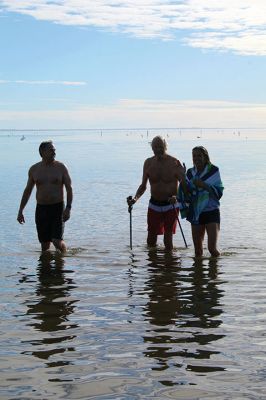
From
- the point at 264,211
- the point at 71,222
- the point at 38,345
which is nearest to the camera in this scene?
the point at 38,345

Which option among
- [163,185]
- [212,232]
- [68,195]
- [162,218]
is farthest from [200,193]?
[68,195]

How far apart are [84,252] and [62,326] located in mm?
5572

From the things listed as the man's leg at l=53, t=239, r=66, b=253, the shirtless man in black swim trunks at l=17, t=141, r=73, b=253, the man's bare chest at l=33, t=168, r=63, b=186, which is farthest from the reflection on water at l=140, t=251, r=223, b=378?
the man's bare chest at l=33, t=168, r=63, b=186

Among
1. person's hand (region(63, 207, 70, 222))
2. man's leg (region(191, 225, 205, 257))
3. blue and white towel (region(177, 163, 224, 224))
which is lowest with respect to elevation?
man's leg (region(191, 225, 205, 257))

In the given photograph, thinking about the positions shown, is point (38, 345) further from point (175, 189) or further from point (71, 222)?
point (71, 222)

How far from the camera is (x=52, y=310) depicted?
22.9ft

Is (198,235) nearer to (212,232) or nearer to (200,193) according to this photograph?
(212,232)

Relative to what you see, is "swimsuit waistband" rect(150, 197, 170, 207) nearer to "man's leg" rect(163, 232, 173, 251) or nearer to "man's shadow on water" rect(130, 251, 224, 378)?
"man's leg" rect(163, 232, 173, 251)

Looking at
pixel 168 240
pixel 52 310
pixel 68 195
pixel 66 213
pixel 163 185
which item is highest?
pixel 163 185

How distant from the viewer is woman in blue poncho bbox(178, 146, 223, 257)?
9.56 m

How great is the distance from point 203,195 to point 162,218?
53.7 inches

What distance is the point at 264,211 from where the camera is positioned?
62.4 ft

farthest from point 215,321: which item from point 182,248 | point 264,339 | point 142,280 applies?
point 182,248

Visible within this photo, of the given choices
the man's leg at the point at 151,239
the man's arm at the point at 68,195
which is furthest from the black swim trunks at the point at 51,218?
the man's leg at the point at 151,239
